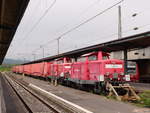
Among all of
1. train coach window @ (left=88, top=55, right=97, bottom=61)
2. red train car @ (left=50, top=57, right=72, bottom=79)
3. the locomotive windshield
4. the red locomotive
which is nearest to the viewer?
the red locomotive

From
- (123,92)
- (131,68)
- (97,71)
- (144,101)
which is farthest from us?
(131,68)

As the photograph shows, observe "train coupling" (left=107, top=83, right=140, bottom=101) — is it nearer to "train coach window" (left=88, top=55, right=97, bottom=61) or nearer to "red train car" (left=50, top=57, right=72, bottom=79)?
"train coach window" (left=88, top=55, right=97, bottom=61)

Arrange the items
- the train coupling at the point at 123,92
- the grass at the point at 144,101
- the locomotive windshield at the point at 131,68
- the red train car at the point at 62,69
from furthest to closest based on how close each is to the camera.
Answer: the locomotive windshield at the point at 131,68 < the red train car at the point at 62,69 < the train coupling at the point at 123,92 < the grass at the point at 144,101

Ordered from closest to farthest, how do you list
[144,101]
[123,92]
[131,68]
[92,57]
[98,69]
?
[144,101] < [123,92] < [98,69] < [92,57] < [131,68]

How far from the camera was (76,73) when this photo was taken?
20.1 meters

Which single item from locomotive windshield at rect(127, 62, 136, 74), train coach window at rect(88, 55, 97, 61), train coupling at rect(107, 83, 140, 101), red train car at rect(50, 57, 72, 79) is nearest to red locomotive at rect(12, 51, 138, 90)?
train coach window at rect(88, 55, 97, 61)

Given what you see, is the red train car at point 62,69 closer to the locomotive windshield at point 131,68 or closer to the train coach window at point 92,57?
the train coach window at point 92,57

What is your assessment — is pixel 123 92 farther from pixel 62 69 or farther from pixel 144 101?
pixel 62 69

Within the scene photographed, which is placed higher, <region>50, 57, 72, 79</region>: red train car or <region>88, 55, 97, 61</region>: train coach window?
<region>88, 55, 97, 61</region>: train coach window

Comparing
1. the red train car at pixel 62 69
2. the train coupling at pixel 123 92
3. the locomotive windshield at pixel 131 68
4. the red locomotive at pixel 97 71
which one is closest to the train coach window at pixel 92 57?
the red locomotive at pixel 97 71

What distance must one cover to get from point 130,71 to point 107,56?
13.4 meters

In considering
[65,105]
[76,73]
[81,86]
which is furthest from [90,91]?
[65,105]

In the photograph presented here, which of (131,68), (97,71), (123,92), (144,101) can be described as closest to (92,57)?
(97,71)

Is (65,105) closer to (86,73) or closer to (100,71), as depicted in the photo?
(100,71)
